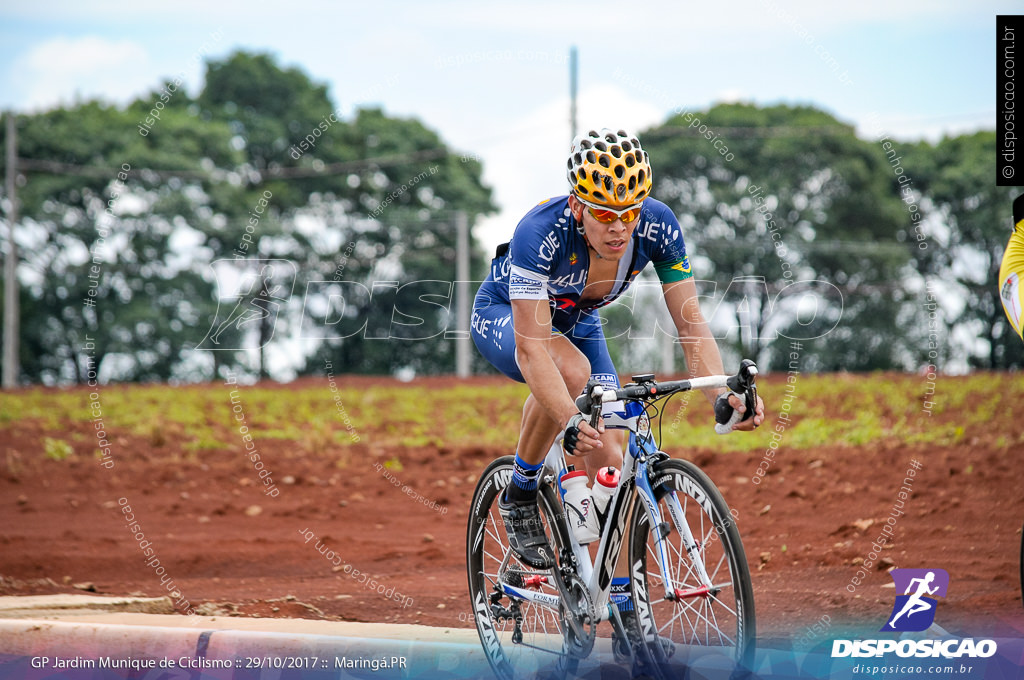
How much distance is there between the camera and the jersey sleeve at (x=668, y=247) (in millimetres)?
3988

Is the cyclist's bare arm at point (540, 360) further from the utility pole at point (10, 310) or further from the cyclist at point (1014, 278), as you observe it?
the utility pole at point (10, 310)

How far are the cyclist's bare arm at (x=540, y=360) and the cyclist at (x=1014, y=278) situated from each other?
1911mm

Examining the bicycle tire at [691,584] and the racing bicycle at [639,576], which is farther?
the racing bicycle at [639,576]

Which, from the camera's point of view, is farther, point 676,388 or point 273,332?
point 273,332

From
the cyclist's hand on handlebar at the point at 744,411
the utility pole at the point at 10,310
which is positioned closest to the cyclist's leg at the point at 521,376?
the cyclist's hand on handlebar at the point at 744,411

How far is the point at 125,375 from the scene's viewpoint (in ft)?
89.7

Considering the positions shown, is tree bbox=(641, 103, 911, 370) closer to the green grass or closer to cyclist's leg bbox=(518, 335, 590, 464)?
the green grass

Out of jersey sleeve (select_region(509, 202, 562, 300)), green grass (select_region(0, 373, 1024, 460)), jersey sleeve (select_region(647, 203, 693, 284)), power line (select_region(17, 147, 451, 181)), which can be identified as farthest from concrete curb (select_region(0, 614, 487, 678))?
power line (select_region(17, 147, 451, 181))

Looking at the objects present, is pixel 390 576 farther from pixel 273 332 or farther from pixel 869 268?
pixel 869 268

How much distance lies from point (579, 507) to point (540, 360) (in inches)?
24.9

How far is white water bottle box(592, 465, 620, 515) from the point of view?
3.76m

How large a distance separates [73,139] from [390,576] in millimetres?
26622

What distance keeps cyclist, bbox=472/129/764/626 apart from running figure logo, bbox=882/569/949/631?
147cm

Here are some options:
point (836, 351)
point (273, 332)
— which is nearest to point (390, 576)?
point (273, 332)
